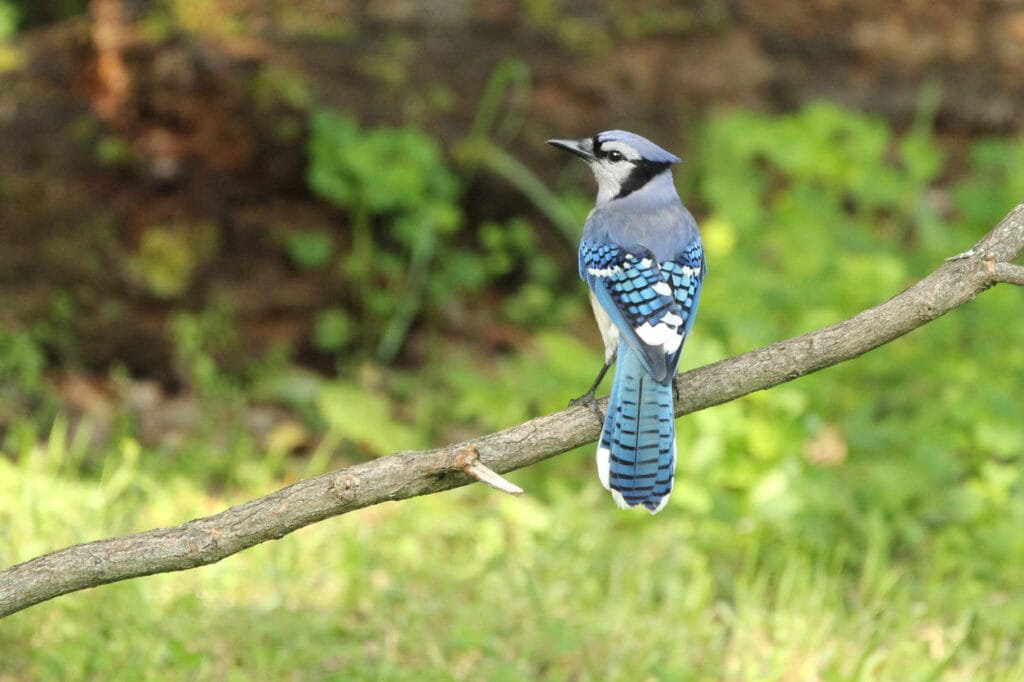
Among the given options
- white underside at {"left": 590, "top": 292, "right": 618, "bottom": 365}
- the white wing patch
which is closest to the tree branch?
the white wing patch

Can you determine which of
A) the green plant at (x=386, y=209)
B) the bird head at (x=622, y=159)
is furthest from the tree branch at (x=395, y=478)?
the green plant at (x=386, y=209)

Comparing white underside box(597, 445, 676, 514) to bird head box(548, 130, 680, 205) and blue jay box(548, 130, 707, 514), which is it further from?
bird head box(548, 130, 680, 205)

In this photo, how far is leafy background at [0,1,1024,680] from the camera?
3.73 m

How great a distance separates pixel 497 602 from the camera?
3994 millimetres

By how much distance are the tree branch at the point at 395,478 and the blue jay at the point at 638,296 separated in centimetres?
24

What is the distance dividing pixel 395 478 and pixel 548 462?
8.10ft

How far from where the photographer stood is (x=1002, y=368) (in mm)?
5027

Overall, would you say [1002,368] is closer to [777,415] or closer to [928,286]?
[777,415]

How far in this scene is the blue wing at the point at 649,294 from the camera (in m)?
3.21

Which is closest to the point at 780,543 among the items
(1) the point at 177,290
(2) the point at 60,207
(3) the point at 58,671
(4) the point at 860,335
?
(4) the point at 860,335

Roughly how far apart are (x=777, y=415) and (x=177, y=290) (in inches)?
108

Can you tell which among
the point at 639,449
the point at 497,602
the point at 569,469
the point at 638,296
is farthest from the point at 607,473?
the point at 569,469

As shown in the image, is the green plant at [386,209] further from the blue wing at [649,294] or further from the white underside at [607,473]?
the white underside at [607,473]

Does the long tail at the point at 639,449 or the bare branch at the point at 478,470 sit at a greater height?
the bare branch at the point at 478,470
